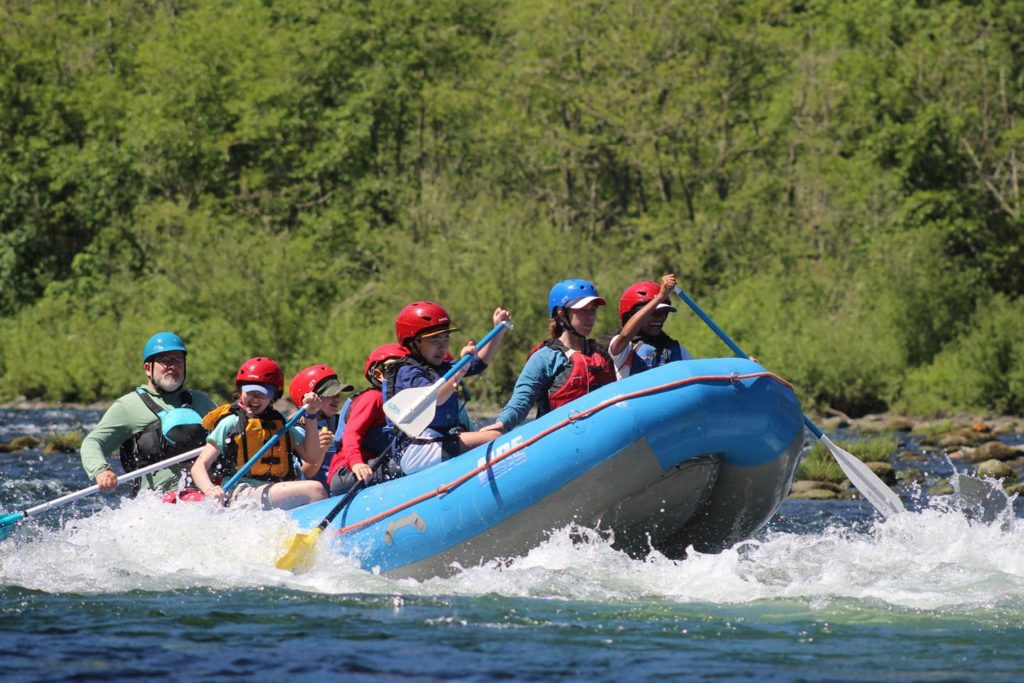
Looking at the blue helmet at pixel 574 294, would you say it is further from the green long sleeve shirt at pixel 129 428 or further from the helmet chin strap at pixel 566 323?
the green long sleeve shirt at pixel 129 428

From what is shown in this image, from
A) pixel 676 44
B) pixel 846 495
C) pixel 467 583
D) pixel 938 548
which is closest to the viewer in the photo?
pixel 467 583

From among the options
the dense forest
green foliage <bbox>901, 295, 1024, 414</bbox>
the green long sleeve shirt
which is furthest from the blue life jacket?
the dense forest

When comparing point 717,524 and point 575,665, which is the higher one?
point 717,524

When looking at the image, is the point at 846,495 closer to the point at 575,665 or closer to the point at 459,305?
the point at 575,665

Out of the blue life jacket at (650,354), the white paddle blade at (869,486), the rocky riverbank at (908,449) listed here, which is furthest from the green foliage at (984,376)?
the blue life jacket at (650,354)

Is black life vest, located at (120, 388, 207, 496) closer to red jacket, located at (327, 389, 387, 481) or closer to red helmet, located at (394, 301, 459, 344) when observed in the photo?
red jacket, located at (327, 389, 387, 481)

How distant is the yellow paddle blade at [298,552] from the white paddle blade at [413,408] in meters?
0.89

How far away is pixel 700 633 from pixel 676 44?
23865mm

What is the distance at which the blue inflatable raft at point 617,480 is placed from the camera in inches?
299

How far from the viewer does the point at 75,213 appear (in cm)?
3856

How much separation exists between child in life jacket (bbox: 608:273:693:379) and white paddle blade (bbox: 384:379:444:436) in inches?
45.3

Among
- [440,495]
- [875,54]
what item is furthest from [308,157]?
[440,495]

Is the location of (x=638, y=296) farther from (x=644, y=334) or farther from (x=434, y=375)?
(x=434, y=375)

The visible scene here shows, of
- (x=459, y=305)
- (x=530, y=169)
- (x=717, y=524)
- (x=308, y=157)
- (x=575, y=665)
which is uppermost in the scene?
(x=308, y=157)
